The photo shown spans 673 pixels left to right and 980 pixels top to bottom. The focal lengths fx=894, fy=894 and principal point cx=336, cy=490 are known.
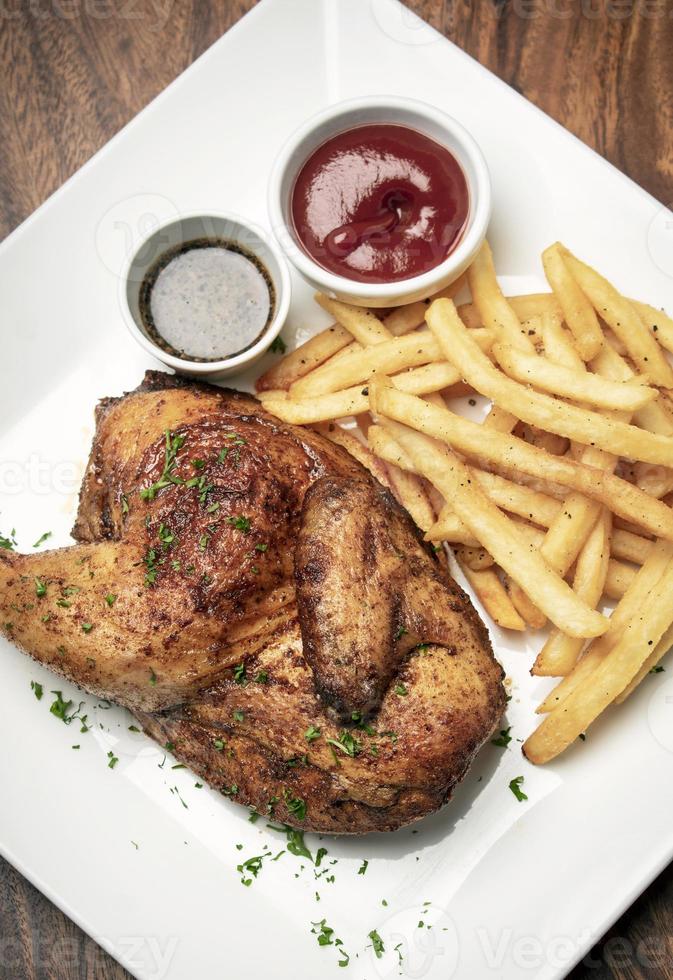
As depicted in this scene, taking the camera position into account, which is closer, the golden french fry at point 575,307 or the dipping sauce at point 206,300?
the golden french fry at point 575,307

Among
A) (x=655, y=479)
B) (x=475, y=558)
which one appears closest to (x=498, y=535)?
(x=475, y=558)

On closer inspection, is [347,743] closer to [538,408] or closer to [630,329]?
[538,408]

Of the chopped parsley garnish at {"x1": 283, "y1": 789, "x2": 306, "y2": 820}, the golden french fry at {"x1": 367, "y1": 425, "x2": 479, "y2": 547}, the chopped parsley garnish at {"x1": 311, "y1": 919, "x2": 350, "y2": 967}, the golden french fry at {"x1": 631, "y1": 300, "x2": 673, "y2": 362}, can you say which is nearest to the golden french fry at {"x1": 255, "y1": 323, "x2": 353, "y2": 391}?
the golden french fry at {"x1": 367, "y1": 425, "x2": 479, "y2": 547}

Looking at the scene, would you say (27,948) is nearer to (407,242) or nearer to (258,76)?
(407,242)

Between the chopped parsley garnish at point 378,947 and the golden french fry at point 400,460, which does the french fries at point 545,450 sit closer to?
the golden french fry at point 400,460

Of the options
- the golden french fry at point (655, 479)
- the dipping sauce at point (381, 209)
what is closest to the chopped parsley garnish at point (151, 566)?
the dipping sauce at point (381, 209)

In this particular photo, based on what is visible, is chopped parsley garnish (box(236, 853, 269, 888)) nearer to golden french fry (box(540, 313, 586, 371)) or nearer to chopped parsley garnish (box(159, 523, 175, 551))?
chopped parsley garnish (box(159, 523, 175, 551))
